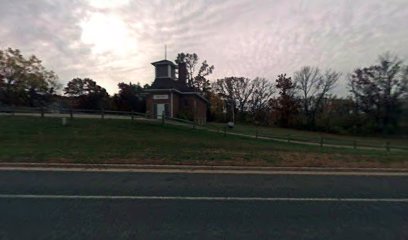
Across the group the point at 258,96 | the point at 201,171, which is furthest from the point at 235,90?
the point at 201,171

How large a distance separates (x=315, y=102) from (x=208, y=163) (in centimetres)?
6881

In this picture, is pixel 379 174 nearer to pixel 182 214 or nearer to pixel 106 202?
pixel 182 214

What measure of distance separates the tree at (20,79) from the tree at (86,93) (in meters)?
12.4

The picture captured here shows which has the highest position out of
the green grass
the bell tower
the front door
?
the bell tower

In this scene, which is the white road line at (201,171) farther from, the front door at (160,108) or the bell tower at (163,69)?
the bell tower at (163,69)

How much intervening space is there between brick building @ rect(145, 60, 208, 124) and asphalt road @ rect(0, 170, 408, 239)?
32.3 meters

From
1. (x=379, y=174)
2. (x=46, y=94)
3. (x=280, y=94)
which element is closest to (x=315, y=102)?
(x=280, y=94)

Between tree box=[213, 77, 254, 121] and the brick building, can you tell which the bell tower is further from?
tree box=[213, 77, 254, 121]

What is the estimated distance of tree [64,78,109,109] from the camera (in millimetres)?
68812

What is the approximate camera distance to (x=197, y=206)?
20.3ft

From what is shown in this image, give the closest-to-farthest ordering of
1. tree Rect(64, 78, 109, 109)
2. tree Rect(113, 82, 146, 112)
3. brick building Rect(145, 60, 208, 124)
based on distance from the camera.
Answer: brick building Rect(145, 60, 208, 124), tree Rect(113, 82, 146, 112), tree Rect(64, 78, 109, 109)

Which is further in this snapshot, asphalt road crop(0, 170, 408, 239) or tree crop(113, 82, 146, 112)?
tree crop(113, 82, 146, 112)

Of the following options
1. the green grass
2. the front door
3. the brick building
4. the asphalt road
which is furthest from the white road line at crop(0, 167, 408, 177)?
the front door

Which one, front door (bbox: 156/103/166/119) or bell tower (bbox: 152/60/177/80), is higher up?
bell tower (bbox: 152/60/177/80)
